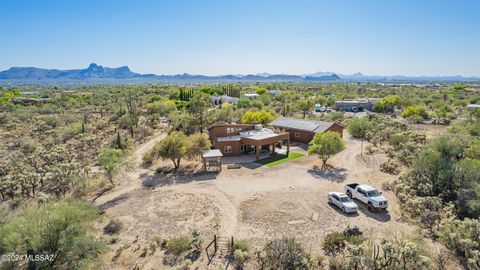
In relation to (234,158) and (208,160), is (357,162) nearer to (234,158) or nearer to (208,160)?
(234,158)

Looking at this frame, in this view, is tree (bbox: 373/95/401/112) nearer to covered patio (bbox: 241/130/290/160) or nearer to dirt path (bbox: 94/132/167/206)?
covered patio (bbox: 241/130/290/160)

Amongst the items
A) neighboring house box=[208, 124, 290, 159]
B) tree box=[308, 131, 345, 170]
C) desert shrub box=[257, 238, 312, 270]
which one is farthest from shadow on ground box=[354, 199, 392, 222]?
neighboring house box=[208, 124, 290, 159]

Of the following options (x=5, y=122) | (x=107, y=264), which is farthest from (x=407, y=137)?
(x=5, y=122)

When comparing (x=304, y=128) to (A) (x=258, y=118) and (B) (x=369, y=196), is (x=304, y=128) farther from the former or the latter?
(B) (x=369, y=196)

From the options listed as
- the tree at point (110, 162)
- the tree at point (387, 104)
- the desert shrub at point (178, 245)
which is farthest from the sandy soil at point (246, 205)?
the tree at point (387, 104)

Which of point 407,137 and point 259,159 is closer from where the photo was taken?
point 259,159

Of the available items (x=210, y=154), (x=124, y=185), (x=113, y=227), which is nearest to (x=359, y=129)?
(x=210, y=154)
